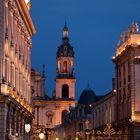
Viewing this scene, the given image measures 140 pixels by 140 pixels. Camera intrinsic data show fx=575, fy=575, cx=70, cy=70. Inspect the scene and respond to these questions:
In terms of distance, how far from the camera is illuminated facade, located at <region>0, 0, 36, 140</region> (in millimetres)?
60125

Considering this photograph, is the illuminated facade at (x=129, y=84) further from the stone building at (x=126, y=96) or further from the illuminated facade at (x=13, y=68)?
the illuminated facade at (x=13, y=68)

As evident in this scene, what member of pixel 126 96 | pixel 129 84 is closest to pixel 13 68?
pixel 129 84

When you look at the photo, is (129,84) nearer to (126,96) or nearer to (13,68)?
(126,96)

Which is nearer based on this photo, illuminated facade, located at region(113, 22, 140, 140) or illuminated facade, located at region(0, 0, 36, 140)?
illuminated facade, located at region(0, 0, 36, 140)

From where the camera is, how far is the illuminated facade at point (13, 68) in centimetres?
6012

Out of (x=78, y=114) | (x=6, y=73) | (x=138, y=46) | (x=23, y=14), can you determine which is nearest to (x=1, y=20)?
(x=6, y=73)

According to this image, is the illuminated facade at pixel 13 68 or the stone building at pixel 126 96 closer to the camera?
the illuminated facade at pixel 13 68

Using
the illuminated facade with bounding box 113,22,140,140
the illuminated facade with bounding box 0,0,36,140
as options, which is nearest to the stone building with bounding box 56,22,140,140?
the illuminated facade with bounding box 113,22,140,140

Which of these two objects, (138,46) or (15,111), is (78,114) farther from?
(15,111)

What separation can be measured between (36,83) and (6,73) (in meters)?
92.9

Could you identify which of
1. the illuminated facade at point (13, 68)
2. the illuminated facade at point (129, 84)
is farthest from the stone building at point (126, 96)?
the illuminated facade at point (13, 68)

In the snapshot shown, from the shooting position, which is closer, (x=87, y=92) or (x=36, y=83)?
(x=36, y=83)

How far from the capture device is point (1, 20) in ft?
197

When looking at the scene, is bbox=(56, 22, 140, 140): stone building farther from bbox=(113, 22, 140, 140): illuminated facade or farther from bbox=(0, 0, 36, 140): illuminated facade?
bbox=(0, 0, 36, 140): illuminated facade
